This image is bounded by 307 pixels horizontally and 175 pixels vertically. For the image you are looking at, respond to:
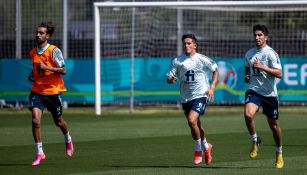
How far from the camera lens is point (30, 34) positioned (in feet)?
111

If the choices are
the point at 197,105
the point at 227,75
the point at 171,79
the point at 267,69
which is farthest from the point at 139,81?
the point at 267,69

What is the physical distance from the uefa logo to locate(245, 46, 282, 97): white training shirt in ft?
55.1

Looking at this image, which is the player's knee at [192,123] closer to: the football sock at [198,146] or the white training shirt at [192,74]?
the football sock at [198,146]

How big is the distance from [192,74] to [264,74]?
3.93 feet

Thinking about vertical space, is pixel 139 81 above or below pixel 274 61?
below

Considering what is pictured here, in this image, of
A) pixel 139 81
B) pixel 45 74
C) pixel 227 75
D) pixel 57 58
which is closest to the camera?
pixel 57 58

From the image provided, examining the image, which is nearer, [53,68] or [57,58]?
[53,68]

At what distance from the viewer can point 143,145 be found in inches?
704

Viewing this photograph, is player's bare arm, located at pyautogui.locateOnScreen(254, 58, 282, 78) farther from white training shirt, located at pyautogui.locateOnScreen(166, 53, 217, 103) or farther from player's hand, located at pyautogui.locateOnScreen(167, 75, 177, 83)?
player's hand, located at pyautogui.locateOnScreen(167, 75, 177, 83)

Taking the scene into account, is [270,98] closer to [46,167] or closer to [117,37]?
[46,167]

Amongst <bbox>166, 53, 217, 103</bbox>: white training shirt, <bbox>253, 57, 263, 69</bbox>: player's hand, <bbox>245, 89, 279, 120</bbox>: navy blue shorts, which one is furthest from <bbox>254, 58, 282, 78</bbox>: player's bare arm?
<bbox>166, 53, 217, 103</bbox>: white training shirt

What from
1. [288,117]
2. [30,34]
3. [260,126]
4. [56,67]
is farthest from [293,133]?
[30,34]

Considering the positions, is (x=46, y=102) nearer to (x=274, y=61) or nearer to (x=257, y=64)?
(x=257, y=64)

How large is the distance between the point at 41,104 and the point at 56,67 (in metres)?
0.67
